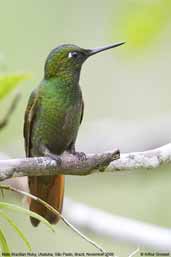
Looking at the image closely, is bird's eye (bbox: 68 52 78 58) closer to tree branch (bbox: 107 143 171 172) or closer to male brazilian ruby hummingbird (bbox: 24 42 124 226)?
male brazilian ruby hummingbird (bbox: 24 42 124 226)

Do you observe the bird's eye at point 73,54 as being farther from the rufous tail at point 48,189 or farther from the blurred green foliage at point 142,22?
the blurred green foliage at point 142,22

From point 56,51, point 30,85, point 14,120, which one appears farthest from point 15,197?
point 56,51

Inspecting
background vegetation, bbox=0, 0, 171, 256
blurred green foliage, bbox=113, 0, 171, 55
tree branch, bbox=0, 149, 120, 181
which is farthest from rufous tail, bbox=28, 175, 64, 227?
blurred green foliage, bbox=113, 0, 171, 55

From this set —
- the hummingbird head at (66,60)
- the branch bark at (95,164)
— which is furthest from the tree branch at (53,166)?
the hummingbird head at (66,60)

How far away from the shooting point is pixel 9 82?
173 cm

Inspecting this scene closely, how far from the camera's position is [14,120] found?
183 inches

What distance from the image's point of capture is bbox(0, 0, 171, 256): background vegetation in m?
4.55

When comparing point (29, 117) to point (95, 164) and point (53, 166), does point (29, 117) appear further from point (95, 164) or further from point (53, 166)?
point (95, 164)

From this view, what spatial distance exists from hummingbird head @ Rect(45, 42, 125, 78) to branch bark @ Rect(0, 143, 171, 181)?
57 centimetres

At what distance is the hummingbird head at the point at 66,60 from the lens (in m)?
2.86

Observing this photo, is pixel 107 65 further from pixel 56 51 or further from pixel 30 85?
pixel 56 51

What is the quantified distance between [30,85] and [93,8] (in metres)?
1.32

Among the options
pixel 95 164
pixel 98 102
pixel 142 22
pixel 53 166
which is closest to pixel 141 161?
pixel 95 164

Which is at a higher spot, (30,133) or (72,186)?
(30,133)
